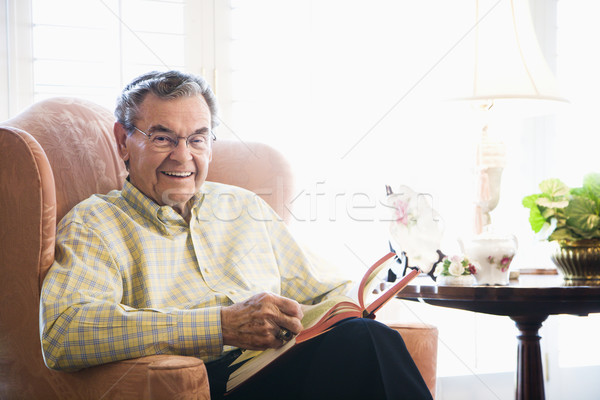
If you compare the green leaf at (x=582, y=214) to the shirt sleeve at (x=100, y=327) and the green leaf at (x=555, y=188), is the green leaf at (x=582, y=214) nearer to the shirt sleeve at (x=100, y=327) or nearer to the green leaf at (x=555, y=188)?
the green leaf at (x=555, y=188)

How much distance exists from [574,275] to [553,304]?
212 mm

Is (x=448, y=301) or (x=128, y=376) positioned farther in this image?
(x=448, y=301)

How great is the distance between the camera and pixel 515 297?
1358mm

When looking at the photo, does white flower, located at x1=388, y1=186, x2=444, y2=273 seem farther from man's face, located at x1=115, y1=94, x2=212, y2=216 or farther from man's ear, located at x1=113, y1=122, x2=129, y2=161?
man's ear, located at x1=113, y1=122, x2=129, y2=161

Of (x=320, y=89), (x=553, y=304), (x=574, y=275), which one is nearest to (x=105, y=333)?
(x=553, y=304)

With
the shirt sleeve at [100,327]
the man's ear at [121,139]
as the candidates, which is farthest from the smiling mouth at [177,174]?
the shirt sleeve at [100,327]

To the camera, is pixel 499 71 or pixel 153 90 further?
pixel 499 71

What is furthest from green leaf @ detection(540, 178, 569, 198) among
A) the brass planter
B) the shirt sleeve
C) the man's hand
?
the shirt sleeve

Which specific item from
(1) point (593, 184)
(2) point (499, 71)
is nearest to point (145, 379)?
(1) point (593, 184)

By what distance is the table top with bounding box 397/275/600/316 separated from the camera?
1.35m

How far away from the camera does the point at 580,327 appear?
105 inches

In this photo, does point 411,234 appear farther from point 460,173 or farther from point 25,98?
point 25,98

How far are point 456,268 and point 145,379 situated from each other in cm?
82

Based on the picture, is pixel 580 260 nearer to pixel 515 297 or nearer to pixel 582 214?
pixel 582 214
